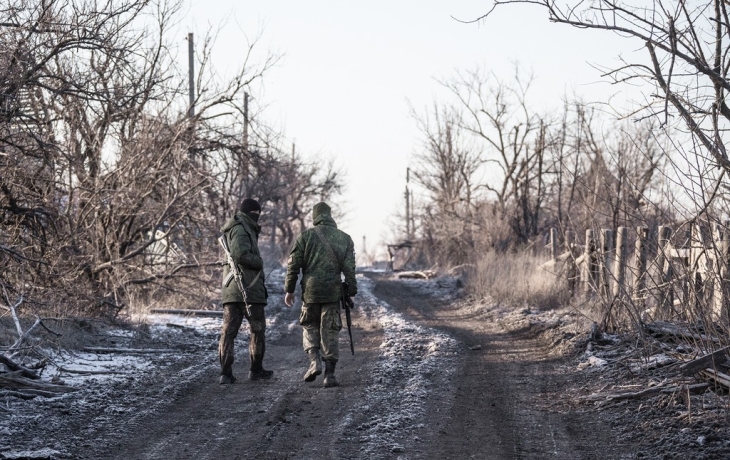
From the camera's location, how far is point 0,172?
37.3 feet

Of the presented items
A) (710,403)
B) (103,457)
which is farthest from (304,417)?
(710,403)

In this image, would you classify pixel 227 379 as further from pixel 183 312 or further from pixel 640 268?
pixel 183 312

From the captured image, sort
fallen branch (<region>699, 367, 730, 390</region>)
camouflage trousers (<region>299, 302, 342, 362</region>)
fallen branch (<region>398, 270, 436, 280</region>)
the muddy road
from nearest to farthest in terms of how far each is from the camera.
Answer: the muddy road
fallen branch (<region>699, 367, 730, 390</region>)
camouflage trousers (<region>299, 302, 342, 362</region>)
fallen branch (<region>398, 270, 436, 280</region>)

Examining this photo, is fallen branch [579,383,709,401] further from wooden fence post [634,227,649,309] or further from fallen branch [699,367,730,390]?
wooden fence post [634,227,649,309]

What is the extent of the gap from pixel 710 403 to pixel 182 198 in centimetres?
1073

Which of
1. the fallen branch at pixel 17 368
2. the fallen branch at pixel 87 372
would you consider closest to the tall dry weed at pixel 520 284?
the fallen branch at pixel 87 372

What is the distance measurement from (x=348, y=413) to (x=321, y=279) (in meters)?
2.20

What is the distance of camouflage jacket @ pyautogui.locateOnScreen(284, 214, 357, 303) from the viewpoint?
9.29 m

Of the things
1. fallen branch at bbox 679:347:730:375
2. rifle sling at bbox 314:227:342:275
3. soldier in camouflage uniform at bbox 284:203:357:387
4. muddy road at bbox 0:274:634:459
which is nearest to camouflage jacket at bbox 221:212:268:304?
soldier in camouflage uniform at bbox 284:203:357:387

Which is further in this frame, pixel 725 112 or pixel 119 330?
pixel 119 330

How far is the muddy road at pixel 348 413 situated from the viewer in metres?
6.15

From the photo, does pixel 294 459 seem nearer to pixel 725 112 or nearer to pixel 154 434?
pixel 154 434

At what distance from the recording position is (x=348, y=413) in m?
7.39

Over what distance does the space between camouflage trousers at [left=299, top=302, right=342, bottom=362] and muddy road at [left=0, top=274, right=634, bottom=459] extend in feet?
1.42
